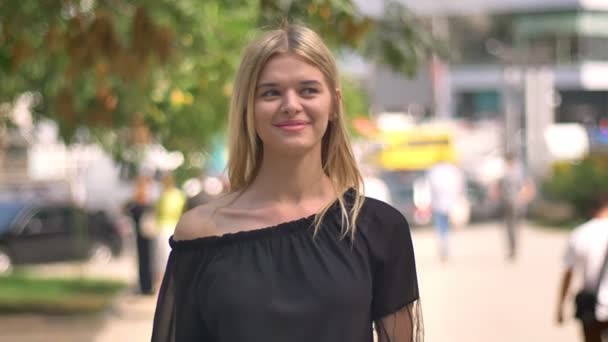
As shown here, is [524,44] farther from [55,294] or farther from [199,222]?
[199,222]

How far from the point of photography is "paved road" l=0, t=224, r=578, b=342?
1418 cm

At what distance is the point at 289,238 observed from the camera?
3295mm

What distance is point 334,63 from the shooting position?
3402 mm

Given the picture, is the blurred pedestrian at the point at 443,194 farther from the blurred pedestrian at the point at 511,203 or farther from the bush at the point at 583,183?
the bush at the point at 583,183

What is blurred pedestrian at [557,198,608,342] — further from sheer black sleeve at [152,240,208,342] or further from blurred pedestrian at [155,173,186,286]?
blurred pedestrian at [155,173,186,286]

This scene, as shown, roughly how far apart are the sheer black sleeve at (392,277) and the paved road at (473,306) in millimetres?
Result: 9866

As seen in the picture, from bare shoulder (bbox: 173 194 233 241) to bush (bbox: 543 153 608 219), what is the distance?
31.4 metres

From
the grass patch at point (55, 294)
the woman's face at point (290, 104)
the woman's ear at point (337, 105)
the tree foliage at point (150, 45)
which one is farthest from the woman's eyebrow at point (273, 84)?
the grass patch at point (55, 294)

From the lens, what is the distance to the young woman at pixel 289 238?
10.5 ft

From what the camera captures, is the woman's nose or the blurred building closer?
the woman's nose

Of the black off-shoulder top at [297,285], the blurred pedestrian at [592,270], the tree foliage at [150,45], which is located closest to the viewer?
the black off-shoulder top at [297,285]

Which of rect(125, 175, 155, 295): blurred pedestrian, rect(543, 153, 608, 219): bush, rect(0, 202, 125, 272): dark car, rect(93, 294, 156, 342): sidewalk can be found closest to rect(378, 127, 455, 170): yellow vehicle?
rect(543, 153, 608, 219): bush

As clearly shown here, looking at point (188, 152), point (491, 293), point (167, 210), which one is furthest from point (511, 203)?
point (167, 210)

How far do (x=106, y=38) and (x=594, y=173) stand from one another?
28.0m
